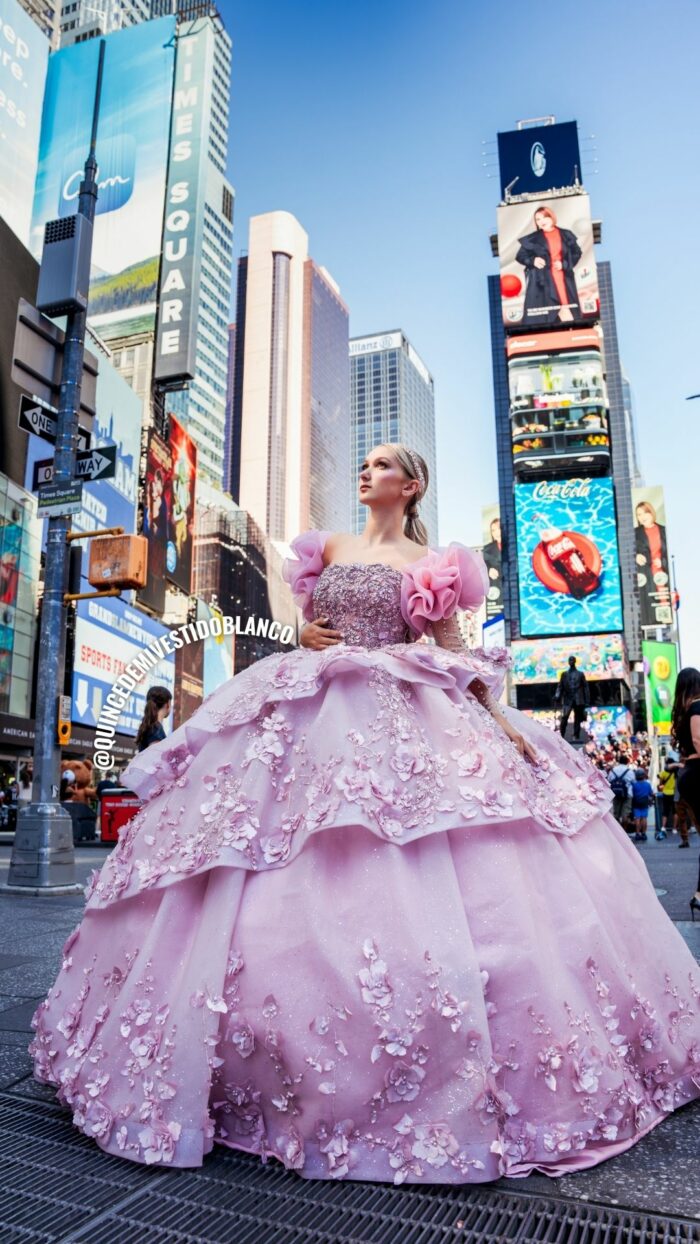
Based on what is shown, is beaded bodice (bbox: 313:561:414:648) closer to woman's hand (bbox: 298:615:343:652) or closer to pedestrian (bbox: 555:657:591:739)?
woman's hand (bbox: 298:615:343:652)

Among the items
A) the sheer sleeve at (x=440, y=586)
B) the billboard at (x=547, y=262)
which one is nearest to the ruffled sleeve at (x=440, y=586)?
the sheer sleeve at (x=440, y=586)

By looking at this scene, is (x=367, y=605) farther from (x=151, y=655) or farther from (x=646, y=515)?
(x=646, y=515)

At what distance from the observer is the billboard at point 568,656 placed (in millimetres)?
48844

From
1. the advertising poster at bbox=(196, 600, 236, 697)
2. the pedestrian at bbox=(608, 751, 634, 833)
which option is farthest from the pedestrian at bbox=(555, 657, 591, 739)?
the advertising poster at bbox=(196, 600, 236, 697)

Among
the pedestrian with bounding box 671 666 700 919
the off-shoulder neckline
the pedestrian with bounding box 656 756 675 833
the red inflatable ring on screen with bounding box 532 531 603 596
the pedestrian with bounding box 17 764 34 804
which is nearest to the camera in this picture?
the off-shoulder neckline

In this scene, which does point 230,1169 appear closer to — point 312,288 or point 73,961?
point 73,961

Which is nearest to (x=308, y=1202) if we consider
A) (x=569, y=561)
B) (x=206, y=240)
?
(x=569, y=561)

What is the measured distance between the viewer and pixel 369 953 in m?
1.88

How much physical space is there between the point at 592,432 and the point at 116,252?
3164 centimetres

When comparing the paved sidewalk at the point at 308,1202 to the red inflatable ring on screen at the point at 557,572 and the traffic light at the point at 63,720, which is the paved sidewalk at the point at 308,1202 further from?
the red inflatable ring on screen at the point at 557,572

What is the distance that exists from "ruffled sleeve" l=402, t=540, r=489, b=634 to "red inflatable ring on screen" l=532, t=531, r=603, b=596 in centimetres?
4872

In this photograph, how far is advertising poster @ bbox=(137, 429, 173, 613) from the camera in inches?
1706

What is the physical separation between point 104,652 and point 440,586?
36911mm

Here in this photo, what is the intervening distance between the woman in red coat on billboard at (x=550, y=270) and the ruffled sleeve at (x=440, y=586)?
56.8 meters
